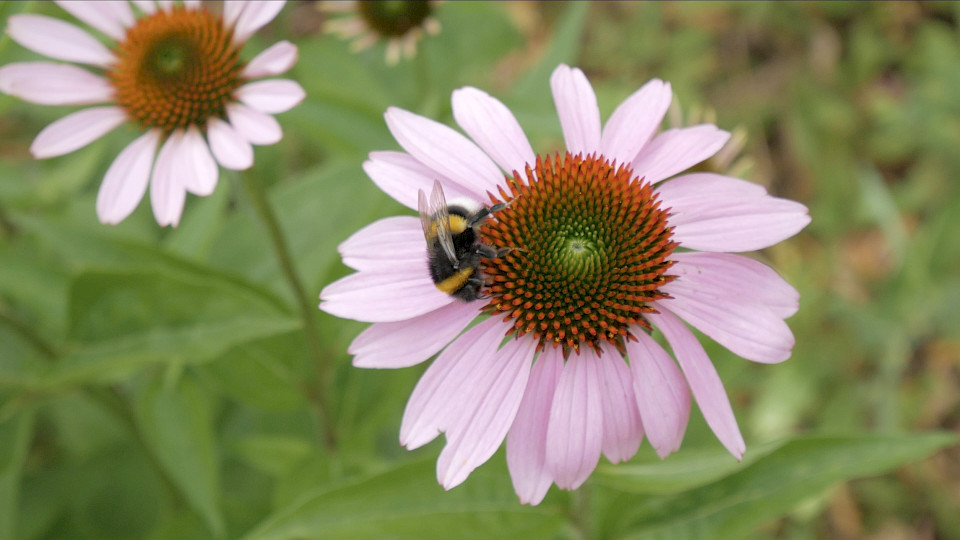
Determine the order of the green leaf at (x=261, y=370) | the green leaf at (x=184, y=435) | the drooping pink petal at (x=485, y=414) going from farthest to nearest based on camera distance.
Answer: the green leaf at (x=261, y=370), the green leaf at (x=184, y=435), the drooping pink petal at (x=485, y=414)

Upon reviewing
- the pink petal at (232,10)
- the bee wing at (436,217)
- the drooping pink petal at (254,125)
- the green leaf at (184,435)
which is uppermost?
the pink petal at (232,10)

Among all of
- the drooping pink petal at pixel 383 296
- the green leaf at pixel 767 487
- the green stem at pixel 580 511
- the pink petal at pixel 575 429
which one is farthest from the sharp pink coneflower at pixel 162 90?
the green leaf at pixel 767 487

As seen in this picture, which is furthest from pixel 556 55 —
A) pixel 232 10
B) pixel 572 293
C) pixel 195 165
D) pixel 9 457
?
pixel 9 457

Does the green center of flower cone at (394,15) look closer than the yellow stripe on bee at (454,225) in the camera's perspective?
No

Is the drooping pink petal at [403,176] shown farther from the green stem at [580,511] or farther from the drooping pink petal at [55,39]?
the drooping pink petal at [55,39]

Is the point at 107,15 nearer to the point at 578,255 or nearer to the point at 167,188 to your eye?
the point at 167,188

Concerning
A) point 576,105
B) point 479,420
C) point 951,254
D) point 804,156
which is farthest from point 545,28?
point 479,420

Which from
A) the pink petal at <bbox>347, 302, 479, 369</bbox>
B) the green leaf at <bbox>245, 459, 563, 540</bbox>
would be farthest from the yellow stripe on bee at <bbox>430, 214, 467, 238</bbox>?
the green leaf at <bbox>245, 459, 563, 540</bbox>
